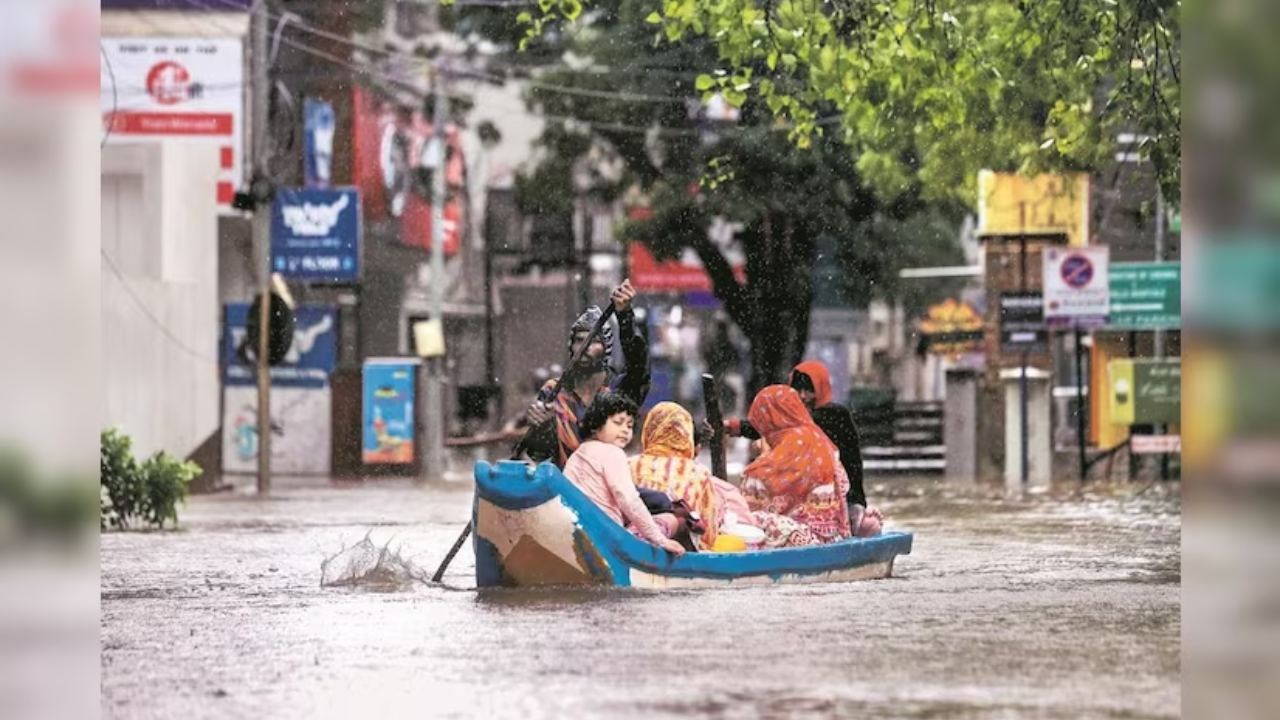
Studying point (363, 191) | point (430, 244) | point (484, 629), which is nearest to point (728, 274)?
point (484, 629)

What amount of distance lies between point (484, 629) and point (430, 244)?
9.00m

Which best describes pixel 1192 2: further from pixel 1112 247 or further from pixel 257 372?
pixel 257 372

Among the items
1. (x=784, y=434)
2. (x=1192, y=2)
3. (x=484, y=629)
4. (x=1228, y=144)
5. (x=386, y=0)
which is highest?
(x=386, y=0)

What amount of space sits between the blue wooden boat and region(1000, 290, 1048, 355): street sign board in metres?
4.14

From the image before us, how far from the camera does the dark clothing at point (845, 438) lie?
8.10 meters

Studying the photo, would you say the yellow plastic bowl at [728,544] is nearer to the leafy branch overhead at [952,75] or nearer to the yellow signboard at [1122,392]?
the leafy branch overhead at [952,75]

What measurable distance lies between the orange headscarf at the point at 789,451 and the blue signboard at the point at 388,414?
743cm

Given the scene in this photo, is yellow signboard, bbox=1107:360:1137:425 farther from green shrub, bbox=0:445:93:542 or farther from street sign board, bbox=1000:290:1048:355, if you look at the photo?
green shrub, bbox=0:445:93:542

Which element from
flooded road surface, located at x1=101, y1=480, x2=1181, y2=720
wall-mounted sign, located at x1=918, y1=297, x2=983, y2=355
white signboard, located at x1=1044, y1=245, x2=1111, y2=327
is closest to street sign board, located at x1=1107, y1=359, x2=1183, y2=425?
wall-mounted sign, located at x1=918, y1=297, x2=983, y2=355

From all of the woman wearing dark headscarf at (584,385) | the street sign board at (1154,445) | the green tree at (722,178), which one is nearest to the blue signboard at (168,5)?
the green tree at (722,178)

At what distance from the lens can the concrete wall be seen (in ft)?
39.2

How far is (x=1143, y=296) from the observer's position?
1198 centimetres

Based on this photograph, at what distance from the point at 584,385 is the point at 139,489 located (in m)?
4.18

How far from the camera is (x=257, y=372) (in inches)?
516
